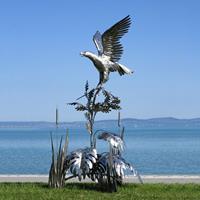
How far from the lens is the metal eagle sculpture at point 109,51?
13430mm

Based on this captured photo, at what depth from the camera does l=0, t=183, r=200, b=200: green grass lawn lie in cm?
1218

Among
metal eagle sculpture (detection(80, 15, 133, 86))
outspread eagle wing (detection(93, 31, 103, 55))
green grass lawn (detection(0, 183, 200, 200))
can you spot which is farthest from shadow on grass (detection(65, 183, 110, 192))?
outspread eagle wing (detection(93, 31, 103, 55))

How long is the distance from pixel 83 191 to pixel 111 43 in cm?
282

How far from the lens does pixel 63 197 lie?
474 inches

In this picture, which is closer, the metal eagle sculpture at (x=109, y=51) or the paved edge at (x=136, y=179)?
the metal eagle sculpture at (x=109, y=51)

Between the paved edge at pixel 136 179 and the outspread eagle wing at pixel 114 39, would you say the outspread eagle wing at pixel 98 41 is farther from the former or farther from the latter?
the paved edge at pixel 136 179

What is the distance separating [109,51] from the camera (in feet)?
44.7

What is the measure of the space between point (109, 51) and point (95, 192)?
2662 mm

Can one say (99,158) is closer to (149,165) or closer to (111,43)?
(111,43)

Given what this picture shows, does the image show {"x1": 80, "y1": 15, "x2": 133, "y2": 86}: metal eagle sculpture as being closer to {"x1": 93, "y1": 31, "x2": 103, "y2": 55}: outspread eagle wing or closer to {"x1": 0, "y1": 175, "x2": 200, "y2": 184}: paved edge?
{"x1": 93, "y1": 31, "x2": 103, "y2": 55}: outspread eagle wing

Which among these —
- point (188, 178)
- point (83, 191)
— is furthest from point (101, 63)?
point (188, 178)

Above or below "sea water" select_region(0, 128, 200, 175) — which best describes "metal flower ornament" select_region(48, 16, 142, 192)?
above

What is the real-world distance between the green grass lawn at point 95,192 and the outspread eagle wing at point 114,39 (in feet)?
8.05

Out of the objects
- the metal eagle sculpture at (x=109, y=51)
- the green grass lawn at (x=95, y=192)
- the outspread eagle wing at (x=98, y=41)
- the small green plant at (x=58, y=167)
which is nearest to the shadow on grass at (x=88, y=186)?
the green grass lawn at (x=95, y=192)
